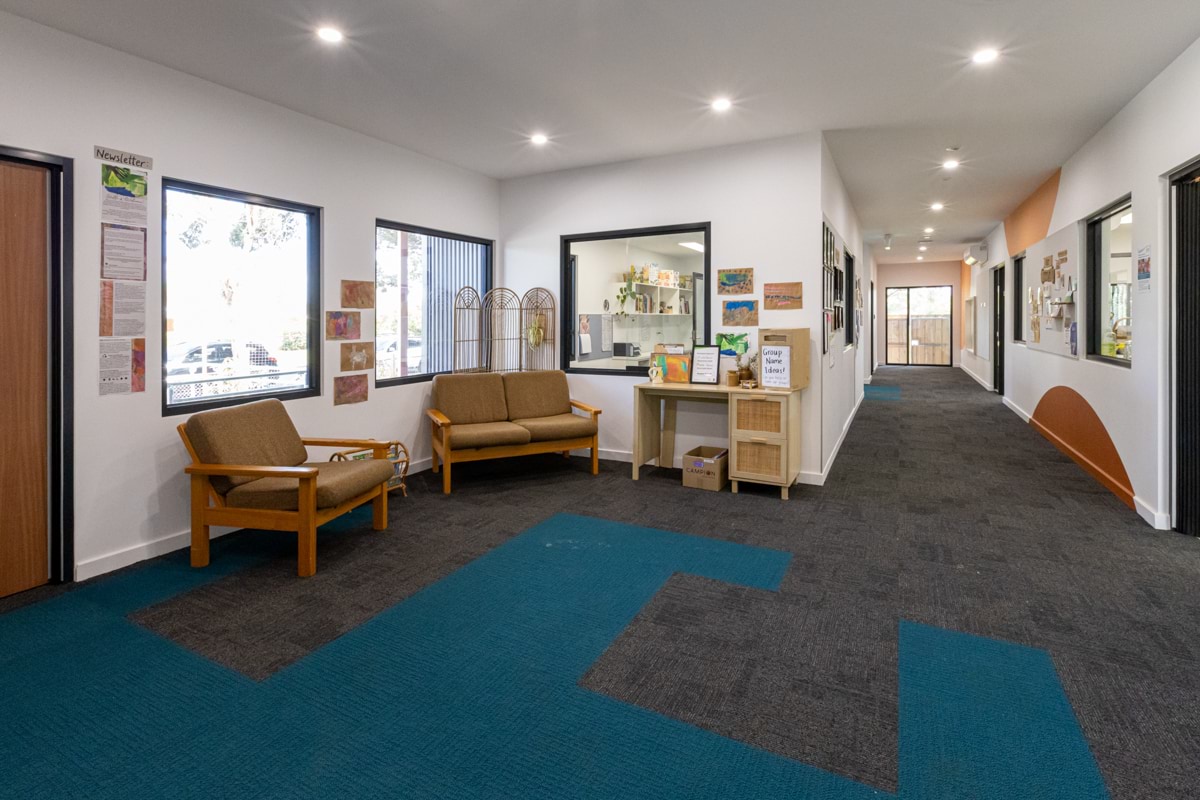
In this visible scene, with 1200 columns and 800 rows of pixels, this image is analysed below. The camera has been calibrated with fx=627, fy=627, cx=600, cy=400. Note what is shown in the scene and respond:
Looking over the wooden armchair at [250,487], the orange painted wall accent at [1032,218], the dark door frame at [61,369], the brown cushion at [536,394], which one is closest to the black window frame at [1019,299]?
the orange painted wall accent at [1032,218]

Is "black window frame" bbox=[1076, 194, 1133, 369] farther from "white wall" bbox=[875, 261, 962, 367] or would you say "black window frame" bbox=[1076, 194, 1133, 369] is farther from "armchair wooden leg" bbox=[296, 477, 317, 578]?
"white wall" bbox=[875, 261, 962, 367]

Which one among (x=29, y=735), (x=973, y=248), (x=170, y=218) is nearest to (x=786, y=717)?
(x=29, y=735)

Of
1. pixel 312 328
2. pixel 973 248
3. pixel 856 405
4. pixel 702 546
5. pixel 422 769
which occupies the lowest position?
pixel 422 769

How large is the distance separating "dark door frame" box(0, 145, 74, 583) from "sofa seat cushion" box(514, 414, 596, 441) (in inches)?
114

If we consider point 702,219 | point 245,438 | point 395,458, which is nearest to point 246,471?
point 245,438

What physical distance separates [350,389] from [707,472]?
2839 mm

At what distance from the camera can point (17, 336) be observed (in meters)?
3.05

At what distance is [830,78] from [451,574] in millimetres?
3658

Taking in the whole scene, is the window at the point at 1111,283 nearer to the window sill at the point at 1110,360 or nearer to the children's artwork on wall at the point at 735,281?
the window sill at the point at 1110,360

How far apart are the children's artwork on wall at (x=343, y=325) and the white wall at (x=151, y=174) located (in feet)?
0.29

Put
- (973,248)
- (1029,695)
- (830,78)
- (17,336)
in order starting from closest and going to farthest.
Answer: (1029,695), (17,336), (830,78), (973,248)

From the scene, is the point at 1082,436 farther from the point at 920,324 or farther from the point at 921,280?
the point at 920,324

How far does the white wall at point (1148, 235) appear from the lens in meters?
3.66

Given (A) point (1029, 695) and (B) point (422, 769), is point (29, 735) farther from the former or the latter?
(A) point (1029, 695)
